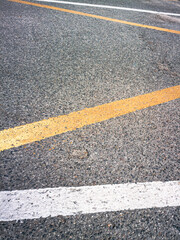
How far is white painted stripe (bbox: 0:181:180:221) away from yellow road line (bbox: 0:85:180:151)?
21.2 inches

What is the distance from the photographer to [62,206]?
157 centimetres

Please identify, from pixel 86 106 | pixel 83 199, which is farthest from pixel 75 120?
pixel 83 199

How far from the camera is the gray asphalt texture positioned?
5.09 feet

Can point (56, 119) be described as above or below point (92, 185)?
above

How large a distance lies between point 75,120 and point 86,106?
0.92ft

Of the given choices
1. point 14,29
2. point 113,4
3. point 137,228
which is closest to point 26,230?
point 137,228

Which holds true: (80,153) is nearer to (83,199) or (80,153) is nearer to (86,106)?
(83,199)

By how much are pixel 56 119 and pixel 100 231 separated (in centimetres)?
116

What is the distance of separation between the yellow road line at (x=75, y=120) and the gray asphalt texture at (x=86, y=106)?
0.07 m

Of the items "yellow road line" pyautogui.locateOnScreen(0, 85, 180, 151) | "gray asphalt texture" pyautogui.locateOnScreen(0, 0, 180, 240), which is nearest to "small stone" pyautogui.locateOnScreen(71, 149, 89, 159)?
"gray asphalt texture" pyautogui.locateOnScreen(0, 0, 180, 240)

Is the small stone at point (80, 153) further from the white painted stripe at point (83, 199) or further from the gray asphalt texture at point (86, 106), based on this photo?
the white painted stripe at point (83, 199)

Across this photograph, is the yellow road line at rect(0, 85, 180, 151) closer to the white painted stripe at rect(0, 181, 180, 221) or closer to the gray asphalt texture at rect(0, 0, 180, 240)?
the gray asphalt texture at rect(0, 0, 180, 240)

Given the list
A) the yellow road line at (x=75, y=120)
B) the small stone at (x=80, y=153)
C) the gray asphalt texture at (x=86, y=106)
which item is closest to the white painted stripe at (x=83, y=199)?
the gray asphalt texture at (x=86, y=106)

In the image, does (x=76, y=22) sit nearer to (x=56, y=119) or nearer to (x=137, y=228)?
(x=56, y=119)
